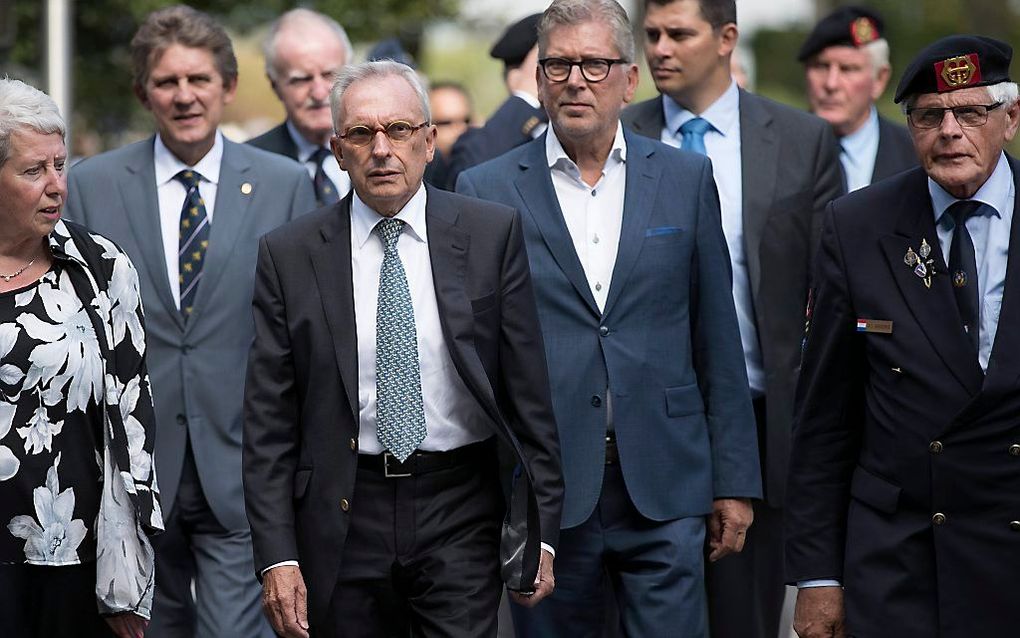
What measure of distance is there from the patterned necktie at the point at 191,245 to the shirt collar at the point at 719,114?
1752mm

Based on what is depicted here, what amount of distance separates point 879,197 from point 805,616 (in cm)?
118

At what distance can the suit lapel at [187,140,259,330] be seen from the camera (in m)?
6.25

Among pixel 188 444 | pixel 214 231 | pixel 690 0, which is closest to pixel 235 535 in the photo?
pixel 188 444

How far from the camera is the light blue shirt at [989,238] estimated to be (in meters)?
4.72

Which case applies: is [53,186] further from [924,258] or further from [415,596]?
[924,258]

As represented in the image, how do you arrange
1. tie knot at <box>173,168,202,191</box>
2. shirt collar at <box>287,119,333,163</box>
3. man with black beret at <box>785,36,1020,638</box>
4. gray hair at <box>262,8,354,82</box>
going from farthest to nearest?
gray hair at <box>262,8,354,82</box> → shirt collar at <box>287,119,333,163</box> → tie knot at <box>173,168,202,191</box> → man with black beret at <box>785,36,1020,638</box>

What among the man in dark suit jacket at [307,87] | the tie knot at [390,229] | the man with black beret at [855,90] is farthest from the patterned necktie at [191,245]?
the man with black beret at [855,90]

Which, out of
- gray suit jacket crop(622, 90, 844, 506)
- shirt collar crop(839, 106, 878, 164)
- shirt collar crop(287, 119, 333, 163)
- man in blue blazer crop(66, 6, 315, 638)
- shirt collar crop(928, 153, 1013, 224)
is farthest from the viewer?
shirt collar crop(839, 106, 878, 164)

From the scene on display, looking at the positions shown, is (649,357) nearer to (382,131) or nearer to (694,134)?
(382,131)

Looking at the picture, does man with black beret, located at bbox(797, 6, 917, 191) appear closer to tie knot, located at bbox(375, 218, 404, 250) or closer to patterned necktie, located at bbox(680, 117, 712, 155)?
patterned necktie, located at bbox(680, 117, 712, 155)

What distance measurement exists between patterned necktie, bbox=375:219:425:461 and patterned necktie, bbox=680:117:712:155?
1816 millimetres

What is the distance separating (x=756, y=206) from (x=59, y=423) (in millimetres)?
2599

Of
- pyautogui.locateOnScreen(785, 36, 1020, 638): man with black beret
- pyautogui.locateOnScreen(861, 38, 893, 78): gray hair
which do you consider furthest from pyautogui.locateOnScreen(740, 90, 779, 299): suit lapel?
pyautogui.locateOnScreen(861, 38, 893, 78): gray hair

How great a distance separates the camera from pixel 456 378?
5105 millimetres
